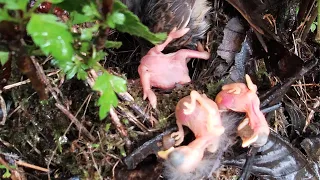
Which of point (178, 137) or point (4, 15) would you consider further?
point (178, 137)

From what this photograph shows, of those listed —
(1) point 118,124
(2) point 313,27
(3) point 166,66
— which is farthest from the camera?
(2) point 313,27

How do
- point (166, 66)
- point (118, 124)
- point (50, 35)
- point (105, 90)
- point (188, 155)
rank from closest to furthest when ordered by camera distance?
point (50, 35) < point (105, 90) < point (188, 155) < point (118, 124) < point (166, 66)

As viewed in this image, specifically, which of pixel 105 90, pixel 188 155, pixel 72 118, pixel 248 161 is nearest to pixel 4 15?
pixel 105 90

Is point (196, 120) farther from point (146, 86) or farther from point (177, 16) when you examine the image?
point (177, 16)

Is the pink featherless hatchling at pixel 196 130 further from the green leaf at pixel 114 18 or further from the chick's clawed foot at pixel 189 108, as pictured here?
the green leaf at pixel 114 18

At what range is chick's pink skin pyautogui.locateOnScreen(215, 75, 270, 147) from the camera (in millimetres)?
1186

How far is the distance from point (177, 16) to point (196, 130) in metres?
0.34

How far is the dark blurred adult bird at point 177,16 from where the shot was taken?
1348 millimetres

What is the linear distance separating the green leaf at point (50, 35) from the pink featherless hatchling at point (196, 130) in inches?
16.2

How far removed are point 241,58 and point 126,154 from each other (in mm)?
435

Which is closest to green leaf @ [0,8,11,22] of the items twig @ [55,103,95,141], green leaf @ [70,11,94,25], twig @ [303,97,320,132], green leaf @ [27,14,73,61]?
green leaf @ [27,14,73,61]

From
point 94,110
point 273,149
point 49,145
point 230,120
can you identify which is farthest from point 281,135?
point 49,145

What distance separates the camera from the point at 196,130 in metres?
1.20

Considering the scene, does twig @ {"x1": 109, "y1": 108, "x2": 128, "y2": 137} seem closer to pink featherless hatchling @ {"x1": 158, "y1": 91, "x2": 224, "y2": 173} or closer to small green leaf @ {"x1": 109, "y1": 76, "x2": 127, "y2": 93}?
pink featherless hatchling @ {"x1": 158, "y1": 91, "x2": 224, "y2": 173}
